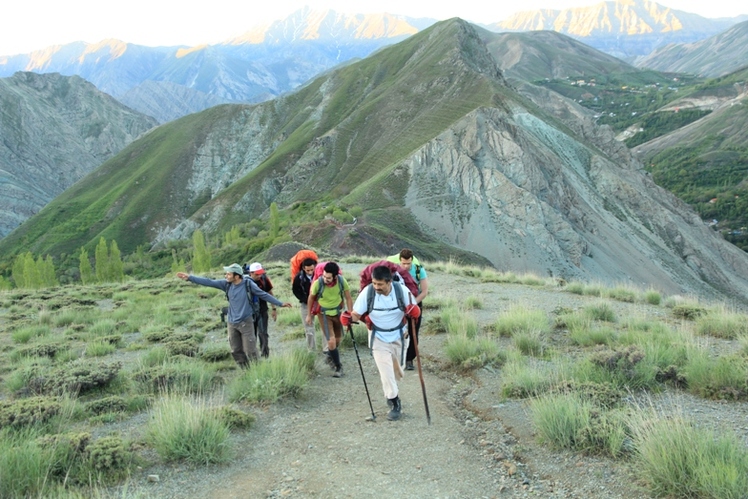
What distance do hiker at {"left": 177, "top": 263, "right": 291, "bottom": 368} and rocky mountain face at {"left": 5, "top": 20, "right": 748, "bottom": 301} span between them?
2715 centimetres

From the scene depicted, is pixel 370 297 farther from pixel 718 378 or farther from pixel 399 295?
pixel 718 378

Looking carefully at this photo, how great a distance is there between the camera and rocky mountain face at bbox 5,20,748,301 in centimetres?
4762

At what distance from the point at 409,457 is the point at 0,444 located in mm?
4198

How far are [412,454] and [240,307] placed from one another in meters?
4.05

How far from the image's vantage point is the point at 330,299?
845 centimetres

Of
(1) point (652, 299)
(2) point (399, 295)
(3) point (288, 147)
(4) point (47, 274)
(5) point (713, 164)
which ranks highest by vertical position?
(3) point (288, 147)

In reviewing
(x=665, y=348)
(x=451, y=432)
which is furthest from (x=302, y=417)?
(x=665, y=348)

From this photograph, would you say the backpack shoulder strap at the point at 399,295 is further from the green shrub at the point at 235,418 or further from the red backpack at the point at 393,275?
the green shrub at the point at 235,418

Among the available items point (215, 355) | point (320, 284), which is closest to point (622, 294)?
point (320, 284)

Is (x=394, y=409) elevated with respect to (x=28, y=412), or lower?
lower

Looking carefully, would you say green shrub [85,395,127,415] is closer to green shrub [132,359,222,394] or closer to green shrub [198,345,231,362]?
green shrub [132,359,222,394]

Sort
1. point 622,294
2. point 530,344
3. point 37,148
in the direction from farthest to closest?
point 37,148 → point 622,294 → point 530,344

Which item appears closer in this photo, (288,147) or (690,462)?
(690,462)

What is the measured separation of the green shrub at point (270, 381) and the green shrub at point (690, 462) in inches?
179
